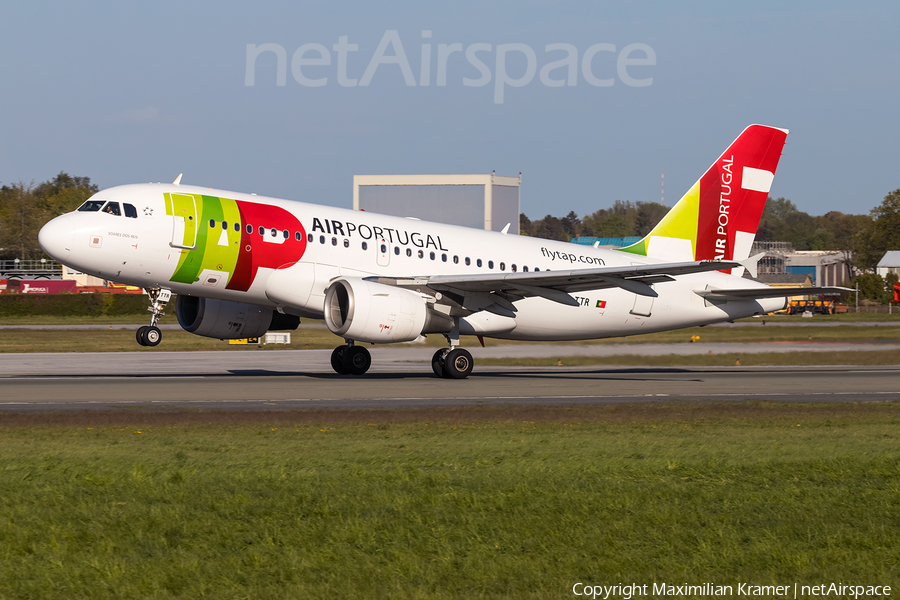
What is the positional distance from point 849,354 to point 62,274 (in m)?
92.6

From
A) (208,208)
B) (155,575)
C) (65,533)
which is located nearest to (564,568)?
(155,575)

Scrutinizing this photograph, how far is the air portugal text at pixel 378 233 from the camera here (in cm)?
2792

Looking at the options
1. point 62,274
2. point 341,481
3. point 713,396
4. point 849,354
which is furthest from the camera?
point 62,274

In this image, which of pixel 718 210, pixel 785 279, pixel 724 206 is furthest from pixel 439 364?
pixel 785 279

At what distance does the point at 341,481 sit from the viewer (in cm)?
1079

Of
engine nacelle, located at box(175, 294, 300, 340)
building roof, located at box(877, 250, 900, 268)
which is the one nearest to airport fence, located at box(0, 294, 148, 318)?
engine nacelle, located at box(175, 294, 300, 340)

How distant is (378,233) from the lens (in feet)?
94.5

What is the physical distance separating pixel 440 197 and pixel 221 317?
6358cm

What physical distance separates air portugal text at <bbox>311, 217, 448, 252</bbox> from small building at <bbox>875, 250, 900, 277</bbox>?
132263 millimetres

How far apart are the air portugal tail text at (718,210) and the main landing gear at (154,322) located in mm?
16421

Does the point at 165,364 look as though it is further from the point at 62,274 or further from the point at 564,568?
the point at 62,274

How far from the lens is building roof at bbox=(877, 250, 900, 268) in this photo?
480 feet

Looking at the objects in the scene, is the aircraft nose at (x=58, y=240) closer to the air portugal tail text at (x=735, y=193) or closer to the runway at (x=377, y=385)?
the runway at (x=377, y=385)

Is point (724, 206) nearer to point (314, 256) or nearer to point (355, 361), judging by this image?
point (355, 361)
